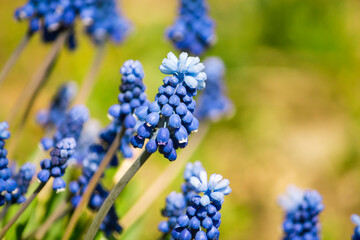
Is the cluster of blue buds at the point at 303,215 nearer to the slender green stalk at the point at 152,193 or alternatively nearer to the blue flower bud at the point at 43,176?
the slender green stalk at the point at 152,193

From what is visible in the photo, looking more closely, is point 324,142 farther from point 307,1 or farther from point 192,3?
point 192,3

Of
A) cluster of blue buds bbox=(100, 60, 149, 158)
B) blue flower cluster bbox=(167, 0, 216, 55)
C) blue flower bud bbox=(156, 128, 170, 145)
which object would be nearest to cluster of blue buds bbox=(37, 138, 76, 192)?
cluster of blue buds bbox=(100, 60, 149, 158)

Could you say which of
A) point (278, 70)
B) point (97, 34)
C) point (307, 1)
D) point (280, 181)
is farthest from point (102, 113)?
point (307, 1)

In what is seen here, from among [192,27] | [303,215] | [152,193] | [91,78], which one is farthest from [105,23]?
[303,215]

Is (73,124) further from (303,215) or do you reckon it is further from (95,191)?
(303,215)

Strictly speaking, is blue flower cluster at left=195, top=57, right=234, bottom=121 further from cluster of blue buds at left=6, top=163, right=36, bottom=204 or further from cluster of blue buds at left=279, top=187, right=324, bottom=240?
cluster of blue buds at left=6, top=163, right=36, bottom=204

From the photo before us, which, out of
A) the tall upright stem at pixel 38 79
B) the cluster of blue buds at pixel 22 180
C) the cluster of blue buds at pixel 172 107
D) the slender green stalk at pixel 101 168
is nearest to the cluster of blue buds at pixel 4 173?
the cluster of blue buds at pixel 22 180
